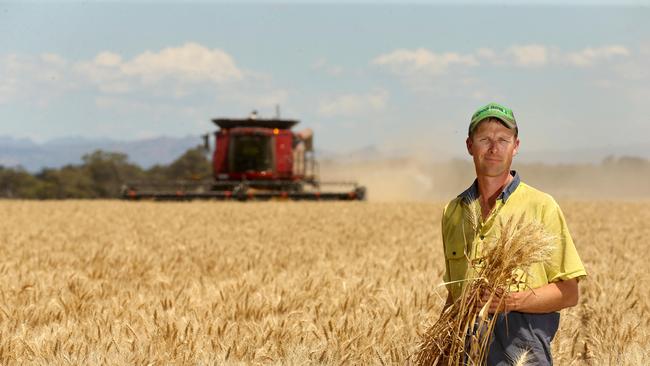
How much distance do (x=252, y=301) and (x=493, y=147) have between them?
9.00 feet

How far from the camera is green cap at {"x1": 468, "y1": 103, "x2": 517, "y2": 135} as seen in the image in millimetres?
2762

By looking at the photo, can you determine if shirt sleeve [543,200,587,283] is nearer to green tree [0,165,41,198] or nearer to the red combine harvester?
the red combine harvester

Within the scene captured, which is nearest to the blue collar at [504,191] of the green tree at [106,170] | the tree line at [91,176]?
the tree line at [91,176]

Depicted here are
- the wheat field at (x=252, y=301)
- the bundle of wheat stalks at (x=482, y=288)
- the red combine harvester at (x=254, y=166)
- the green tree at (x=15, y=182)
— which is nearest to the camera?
the bundle of wheat stalks at (x=482, y=288)

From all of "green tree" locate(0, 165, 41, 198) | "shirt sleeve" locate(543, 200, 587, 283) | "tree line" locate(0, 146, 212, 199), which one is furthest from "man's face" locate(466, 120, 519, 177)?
"green tree" locate(0, 165, 41, 198)

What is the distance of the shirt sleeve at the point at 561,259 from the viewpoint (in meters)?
2.80

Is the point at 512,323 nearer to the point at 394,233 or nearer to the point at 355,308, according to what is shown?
the point at 355,308

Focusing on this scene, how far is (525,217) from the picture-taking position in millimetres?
2771

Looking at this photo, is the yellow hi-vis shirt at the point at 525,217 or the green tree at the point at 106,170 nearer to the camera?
the yellow hi-vis shirt at the point at 525,217

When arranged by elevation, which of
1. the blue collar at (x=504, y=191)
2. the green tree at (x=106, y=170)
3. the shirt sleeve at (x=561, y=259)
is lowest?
the shirt sleeve at (x=561, y=259)

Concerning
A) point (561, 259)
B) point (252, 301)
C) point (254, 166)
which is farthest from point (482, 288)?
point (254, 166)

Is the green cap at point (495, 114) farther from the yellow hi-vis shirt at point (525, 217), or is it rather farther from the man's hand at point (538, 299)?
the man's hand at point (538, 299)

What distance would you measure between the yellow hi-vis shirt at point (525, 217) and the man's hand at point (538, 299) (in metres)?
0.03

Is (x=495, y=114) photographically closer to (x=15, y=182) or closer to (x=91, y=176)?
(x=91, y=176)
